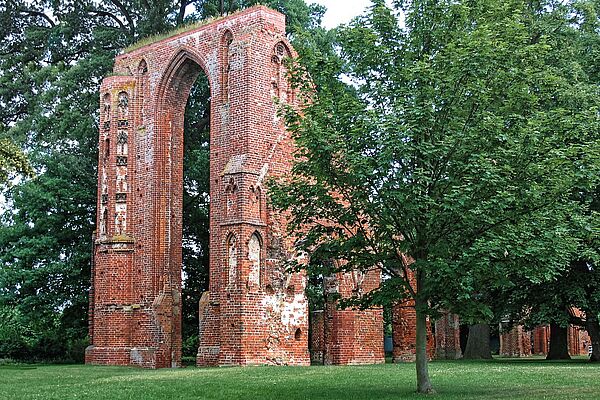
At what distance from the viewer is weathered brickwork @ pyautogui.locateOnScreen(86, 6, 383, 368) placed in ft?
70.5

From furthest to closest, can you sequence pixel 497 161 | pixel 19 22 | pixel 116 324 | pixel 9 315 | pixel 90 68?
pixel 19 22, pixel 90 68, pixel 9 315, pixel 116 324, pixel 497 161

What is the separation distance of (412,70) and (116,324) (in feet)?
52.1

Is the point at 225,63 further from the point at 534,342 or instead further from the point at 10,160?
the point at 534,342

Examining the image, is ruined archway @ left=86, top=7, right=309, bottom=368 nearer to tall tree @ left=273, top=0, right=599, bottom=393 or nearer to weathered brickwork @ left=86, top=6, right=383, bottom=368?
weathered brickwork @ left=86, top=6, right=383, bottom=368

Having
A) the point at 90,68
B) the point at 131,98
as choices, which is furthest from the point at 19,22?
the point at 131,98

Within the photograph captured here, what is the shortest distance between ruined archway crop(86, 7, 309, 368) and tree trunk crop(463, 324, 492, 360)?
10075 mm

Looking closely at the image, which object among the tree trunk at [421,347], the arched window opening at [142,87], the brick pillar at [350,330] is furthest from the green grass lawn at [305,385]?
the arched window opening at [142,87]

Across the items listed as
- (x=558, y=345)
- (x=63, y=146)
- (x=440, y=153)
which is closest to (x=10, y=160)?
(x=440, y=153)

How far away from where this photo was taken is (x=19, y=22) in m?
32.1

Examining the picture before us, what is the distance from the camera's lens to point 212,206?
2273cm

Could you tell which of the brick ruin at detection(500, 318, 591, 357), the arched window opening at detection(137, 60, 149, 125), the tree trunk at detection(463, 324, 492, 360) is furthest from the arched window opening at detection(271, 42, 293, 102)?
the brick ruin at detection(500, 318, 591, 357)

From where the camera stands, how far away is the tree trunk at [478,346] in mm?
30172

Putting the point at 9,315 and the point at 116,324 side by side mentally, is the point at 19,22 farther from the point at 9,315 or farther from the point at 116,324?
the point at 116,324

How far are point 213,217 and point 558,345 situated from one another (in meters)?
13.1
